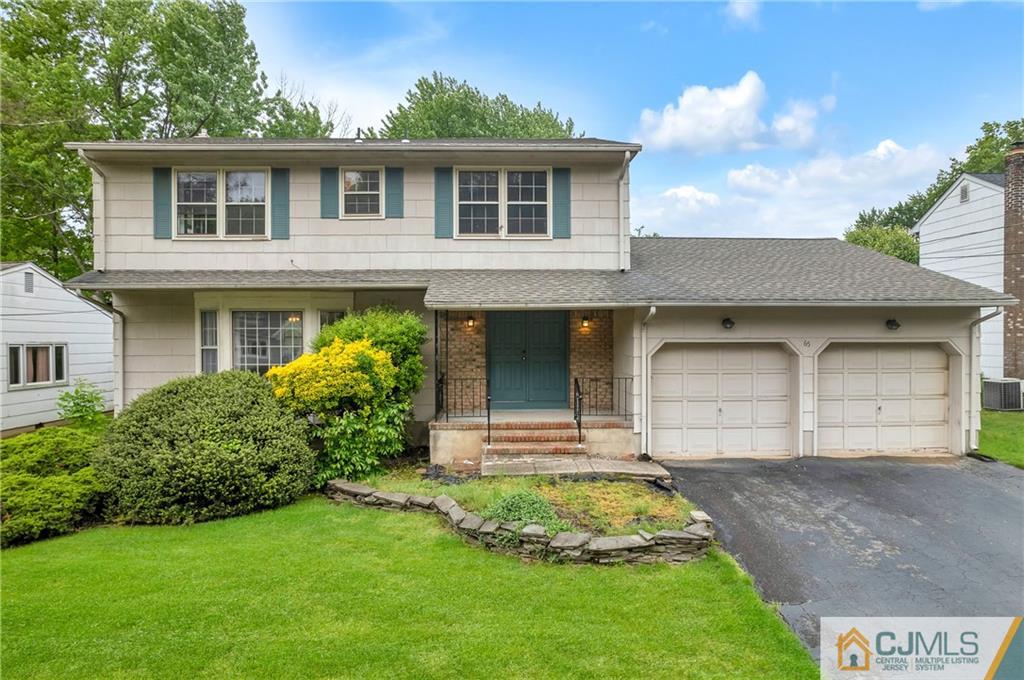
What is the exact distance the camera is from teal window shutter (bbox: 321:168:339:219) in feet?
29.0

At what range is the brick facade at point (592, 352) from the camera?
941 cm

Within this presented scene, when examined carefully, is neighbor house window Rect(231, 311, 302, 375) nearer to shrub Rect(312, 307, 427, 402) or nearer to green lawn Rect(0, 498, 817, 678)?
shrub Rect(312, 307, 427, 402)

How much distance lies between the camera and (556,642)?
3.42m

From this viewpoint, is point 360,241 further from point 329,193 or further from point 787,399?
point 787,399

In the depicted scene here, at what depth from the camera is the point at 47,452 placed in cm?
593

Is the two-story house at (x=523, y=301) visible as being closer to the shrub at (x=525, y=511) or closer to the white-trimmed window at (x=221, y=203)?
the white-trimmed window at (x=221, y=203)

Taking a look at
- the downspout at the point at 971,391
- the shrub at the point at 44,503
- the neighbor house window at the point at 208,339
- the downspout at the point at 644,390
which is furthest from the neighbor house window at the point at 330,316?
the downspout at the point at 971,391

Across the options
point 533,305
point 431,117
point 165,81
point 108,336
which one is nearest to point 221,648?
point 533,305

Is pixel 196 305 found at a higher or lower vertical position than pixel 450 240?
lower

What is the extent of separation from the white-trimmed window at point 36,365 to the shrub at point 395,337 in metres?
9.29

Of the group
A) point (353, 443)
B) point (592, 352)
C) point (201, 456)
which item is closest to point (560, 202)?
point (592, 352)

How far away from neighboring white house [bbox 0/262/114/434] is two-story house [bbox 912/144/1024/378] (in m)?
24.2

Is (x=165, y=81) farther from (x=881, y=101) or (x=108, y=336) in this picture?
(x=881, y=101)

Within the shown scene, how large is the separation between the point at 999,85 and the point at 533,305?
44.2 ft
